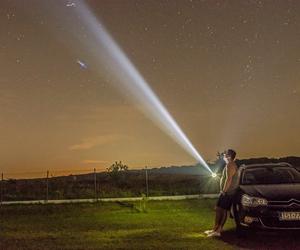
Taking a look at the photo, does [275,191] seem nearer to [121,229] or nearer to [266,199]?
[266,199]

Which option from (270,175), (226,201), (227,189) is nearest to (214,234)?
(226,201)

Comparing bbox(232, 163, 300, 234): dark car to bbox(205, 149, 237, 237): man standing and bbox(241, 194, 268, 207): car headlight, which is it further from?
bbox(205, 149, 237, 237): man standing

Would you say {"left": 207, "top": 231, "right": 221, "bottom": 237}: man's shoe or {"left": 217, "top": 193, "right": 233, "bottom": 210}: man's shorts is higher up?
{"left": 217, "top": 193, "right": 233, "bottom": 210}: man's shorts

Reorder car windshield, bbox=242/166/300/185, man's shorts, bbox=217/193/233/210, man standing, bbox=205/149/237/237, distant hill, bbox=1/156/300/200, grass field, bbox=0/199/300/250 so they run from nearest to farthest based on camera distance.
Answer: grass field, bbox=0/199/300/250, man standing, bbox=205/149/237/237, man's shorts, bbox=217/193/233/210, car windshield, bbox=242/166/300/185, distant hill, bbox=1/156/300/200

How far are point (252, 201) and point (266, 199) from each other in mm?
308

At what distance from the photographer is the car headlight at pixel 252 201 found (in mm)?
11836

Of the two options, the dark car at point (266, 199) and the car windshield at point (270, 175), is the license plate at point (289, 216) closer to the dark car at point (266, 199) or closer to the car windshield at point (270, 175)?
the dark car at point (266, 199)

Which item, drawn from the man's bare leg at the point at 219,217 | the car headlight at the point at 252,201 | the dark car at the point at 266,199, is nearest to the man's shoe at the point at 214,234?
the man's bare leg at the point at 219,217

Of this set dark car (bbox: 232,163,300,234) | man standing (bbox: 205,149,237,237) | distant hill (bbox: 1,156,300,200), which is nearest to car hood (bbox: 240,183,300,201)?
dark car (bbox: 232,163,300,234)

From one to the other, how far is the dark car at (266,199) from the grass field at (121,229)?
1.22 ft

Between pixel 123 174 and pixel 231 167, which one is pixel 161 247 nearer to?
pixel 231 167

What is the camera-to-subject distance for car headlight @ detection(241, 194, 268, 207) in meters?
11.8

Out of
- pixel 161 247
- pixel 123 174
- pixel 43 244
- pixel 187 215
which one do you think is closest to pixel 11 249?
pixel 43 244

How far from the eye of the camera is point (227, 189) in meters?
12.4
